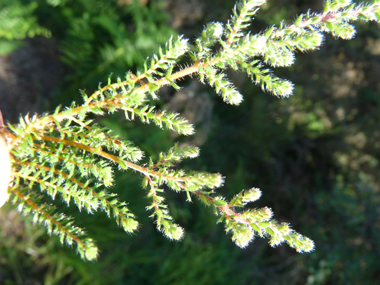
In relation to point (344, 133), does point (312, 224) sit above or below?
below

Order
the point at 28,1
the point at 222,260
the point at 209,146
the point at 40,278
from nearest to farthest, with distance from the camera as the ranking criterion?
the point at 40,278, the point at 28,1, the point at 222,260, the point at 209,146

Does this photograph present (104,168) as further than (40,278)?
No

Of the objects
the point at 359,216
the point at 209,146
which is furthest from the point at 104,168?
the point at 359,216

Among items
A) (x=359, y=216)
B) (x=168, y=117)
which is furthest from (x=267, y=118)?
(x=168, y=117)

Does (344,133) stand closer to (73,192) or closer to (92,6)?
(92,6)

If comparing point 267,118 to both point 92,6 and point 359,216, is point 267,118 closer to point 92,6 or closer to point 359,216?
point 359,216

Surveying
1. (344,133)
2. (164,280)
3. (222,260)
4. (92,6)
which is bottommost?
(164,280)

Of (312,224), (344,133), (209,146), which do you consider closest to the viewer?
(209,146)
